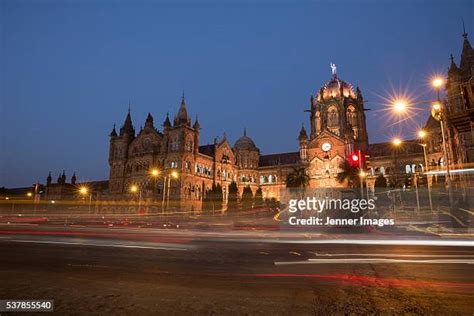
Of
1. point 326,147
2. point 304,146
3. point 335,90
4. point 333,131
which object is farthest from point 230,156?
point 335,90

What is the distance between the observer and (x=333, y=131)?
274 feet

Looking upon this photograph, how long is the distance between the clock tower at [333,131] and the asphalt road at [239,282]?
220 feet

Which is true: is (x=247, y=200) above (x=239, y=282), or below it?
above

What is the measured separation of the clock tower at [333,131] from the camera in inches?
3007

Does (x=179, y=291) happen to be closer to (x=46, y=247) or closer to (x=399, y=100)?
(x=46, y=247)

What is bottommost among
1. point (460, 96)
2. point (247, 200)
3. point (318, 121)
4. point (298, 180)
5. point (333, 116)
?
point (247, 200)

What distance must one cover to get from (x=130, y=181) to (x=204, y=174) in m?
17.4

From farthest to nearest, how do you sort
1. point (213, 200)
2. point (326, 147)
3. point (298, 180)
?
point (326, 147)
point (298, 180)
point (213, 200)

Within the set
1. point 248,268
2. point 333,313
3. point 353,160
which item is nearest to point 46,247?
point 248,268

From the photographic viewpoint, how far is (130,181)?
229ft

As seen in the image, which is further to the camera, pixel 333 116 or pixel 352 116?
pixel 352 116

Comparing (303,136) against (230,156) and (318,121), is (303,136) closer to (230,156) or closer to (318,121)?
(318,121)

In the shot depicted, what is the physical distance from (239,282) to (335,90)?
292 ft

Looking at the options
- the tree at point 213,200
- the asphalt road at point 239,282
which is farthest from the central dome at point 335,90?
the asphalt road at point 239,282
